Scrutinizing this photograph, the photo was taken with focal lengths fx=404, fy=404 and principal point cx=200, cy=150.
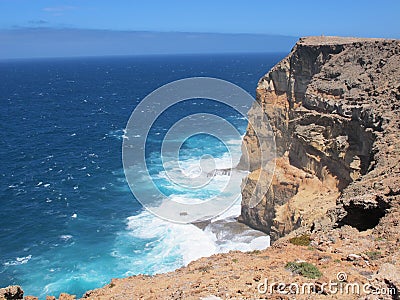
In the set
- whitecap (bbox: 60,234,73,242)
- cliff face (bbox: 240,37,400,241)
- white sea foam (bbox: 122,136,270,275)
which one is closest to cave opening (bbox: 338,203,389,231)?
cliff face (bbox: 240,37,400,241)

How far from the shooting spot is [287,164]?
145 ft

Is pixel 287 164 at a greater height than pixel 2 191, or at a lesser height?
greater

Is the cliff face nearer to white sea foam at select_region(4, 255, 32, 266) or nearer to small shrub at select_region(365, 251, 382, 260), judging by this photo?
small shrub at select_region(365, 251, 382, 260)

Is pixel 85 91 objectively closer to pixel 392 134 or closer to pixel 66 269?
pixel 66 269

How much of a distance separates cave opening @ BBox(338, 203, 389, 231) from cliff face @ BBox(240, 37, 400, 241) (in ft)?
0.15

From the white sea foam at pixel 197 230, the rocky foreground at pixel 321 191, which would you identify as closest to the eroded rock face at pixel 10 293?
the rocky foreground at pixel 321 191

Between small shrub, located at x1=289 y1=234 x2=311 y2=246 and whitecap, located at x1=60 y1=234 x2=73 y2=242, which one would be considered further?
whitecap, located at x1=60 y1=234 x2=73 y2=242

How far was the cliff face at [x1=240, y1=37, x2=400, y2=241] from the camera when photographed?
2277cm

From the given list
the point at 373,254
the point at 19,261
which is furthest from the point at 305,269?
the point at 19,261

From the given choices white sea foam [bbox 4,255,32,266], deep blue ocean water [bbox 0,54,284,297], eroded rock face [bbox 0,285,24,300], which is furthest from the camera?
white sea foam [bbox 4,255,32,266]

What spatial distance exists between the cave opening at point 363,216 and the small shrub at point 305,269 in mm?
6047

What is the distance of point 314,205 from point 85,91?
448ft

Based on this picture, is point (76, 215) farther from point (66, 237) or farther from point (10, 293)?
point (10, 293)

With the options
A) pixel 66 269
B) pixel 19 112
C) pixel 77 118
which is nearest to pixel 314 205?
pixel 66 269
